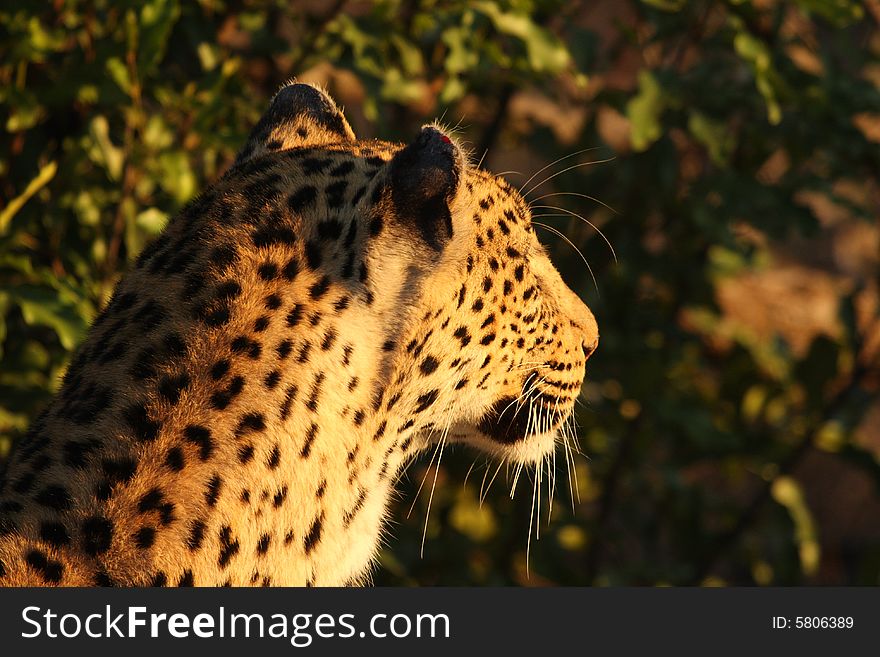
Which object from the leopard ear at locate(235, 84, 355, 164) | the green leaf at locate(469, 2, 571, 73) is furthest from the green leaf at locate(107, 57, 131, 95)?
the green leaf at locate(469, 2, 571, 73)

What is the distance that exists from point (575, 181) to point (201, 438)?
3099mm

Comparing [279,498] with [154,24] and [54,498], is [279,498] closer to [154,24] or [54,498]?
[54,498]

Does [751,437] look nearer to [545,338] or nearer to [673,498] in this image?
[673,498]

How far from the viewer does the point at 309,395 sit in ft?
8.74

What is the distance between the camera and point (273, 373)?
2.60 metres

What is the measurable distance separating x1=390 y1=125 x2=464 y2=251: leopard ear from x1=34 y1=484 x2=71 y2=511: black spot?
915 mm

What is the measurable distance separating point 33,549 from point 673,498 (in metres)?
4.02

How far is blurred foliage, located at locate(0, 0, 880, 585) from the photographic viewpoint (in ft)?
13.3

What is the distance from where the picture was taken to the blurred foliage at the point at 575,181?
405 centimetres

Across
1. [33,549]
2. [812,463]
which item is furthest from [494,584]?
[812,463]

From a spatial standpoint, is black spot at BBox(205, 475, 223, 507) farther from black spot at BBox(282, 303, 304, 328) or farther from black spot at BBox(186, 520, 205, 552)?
black spot at BBox(282, 303, 304, 328)

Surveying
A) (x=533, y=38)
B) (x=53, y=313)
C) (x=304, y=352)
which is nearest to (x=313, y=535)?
(x=304, y=352)

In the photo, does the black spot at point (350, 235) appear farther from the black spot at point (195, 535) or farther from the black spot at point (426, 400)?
the black spot at point (195, 535)

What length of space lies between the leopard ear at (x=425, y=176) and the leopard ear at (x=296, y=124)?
0.57 meters
